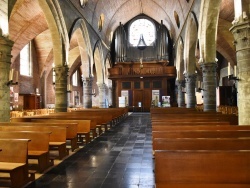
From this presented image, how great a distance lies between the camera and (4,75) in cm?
745

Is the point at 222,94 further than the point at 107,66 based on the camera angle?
No

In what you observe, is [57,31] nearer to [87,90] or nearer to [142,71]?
[87,90]

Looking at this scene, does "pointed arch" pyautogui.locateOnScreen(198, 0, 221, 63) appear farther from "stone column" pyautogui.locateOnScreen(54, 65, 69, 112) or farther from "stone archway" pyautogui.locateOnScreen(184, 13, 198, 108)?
"stone column" pyautogui.locateOnScreen(54, 65, 69, 112)

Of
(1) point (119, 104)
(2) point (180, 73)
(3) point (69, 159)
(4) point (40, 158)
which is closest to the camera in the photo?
(4) point (40, 158)

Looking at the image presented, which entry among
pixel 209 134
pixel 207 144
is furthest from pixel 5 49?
pixel 207 144

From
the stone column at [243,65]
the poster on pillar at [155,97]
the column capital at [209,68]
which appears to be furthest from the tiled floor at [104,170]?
the poster on pillar at [155,97]

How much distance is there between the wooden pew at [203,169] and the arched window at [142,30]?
28055 mm

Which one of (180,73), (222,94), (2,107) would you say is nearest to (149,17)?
(180,73)

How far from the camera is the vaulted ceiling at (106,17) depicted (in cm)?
1648

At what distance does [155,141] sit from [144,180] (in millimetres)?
1035

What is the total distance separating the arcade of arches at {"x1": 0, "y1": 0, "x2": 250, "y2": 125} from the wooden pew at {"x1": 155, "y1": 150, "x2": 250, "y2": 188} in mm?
4104

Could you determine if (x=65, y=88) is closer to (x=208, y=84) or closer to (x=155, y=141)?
(x=208, y=84)

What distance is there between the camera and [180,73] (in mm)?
23547

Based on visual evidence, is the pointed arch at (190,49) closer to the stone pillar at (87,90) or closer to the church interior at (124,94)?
the church interior at (124,94)
